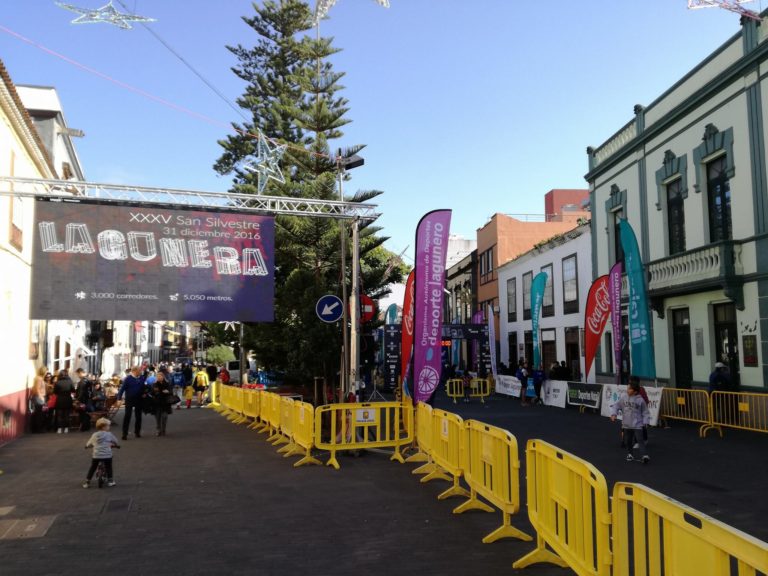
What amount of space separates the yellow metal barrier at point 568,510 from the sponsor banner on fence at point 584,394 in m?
14.8

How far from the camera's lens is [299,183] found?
26797mm

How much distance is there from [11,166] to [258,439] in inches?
330

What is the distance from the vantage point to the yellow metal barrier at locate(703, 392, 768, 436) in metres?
14.1

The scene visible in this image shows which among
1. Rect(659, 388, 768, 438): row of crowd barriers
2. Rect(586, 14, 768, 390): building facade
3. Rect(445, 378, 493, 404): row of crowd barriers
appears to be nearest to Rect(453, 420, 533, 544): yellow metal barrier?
Rect(659, 388, 768, 438): row of crowd barriers

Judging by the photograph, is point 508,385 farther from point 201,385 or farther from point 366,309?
point 366,309

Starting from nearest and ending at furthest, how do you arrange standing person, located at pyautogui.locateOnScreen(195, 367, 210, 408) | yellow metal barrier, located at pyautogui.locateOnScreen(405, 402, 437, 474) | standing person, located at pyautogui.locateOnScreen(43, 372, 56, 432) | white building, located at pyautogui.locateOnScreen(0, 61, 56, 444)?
yellow metal barrier, located at pyautogui.locateOnScreen(405, 402, 437, 474) → white building, located at pyautogui.locateOnScreen(0, 61, 56, 444) → standing person, located at pyautogui.locateOnScreen(43, 372, 56, 432) → standing person, located at pyautogui.locateOnScreen(195, 367, 210, 408)

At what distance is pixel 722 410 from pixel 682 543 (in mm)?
13050

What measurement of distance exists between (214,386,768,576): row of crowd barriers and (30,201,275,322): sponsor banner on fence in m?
3.72

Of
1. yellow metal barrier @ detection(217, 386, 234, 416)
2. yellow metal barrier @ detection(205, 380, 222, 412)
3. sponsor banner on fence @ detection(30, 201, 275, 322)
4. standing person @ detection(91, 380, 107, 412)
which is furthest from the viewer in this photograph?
yellow metal barrier @ detection(205, 380, 222, 412)

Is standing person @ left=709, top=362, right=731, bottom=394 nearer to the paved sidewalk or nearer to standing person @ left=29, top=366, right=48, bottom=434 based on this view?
the paved sidewalk

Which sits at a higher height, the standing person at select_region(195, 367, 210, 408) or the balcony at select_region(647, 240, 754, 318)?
the balcony at select_region(647, 240, 754, 318)

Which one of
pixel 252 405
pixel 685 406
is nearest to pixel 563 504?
pixel 685 406

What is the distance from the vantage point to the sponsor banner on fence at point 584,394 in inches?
781

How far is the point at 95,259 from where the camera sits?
43.7ft
